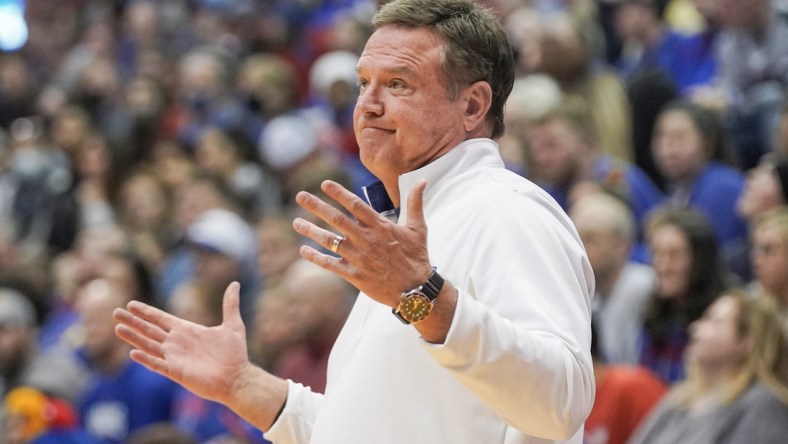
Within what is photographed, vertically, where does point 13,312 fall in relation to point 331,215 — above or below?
below

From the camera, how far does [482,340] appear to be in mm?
2248

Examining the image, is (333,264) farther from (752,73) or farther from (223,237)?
(752,73)

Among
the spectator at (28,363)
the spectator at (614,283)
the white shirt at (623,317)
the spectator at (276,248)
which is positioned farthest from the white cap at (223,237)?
the white shirt at (623,317)

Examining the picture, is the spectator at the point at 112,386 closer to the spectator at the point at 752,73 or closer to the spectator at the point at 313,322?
the spectator at the point at 313,322

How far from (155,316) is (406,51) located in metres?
0.83

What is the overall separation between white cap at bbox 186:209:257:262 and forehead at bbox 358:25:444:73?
4.77 m

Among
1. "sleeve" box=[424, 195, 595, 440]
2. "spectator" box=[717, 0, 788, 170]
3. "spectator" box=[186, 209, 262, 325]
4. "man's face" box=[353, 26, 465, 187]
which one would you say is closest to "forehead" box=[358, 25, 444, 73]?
"man's face" box=[353, 26, 465, 187]

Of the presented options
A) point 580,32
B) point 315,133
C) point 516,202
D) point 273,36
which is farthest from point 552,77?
point 516,202

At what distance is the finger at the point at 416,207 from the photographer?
2.23m

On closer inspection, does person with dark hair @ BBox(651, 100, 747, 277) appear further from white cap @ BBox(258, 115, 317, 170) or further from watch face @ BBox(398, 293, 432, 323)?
watch face @ BBox(398, 293, 432, 323)

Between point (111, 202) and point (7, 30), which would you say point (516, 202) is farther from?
point (7, 30)

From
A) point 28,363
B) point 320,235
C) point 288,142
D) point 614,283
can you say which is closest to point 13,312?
point 28,363

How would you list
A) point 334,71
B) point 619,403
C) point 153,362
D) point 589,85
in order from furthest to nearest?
point 334,71, point 589,85, point 619,403, point 153,362

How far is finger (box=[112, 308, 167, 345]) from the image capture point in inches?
116
